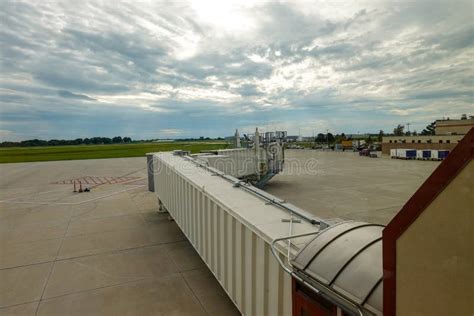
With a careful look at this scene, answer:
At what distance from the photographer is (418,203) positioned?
1717 mm

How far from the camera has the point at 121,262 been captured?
882cm

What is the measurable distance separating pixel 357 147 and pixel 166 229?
68.4m

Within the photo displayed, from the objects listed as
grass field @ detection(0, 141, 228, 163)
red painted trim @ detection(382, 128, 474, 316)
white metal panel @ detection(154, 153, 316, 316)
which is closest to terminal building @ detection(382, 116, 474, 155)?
grass field @ detection(0, 141, 228, 163)

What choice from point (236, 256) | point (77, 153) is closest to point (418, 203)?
point (236, 256)

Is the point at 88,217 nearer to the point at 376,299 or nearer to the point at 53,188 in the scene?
the point at 53,188

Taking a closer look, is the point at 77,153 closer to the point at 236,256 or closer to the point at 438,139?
the point at 438,139

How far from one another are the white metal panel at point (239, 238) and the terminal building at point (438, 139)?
138ft

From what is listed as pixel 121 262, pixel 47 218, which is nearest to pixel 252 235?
pixel 121 262

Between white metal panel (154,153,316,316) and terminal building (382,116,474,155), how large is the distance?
138ft

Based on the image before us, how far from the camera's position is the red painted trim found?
4.84ft

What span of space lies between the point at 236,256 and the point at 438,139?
180ft

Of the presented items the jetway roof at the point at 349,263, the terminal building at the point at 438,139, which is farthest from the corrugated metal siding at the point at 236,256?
the terminal building at the point at 438,139

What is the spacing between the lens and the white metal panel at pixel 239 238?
13.4 ft

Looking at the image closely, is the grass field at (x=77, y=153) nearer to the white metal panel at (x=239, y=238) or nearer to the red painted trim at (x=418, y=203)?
the white metal panel at (x=239, y=238)
